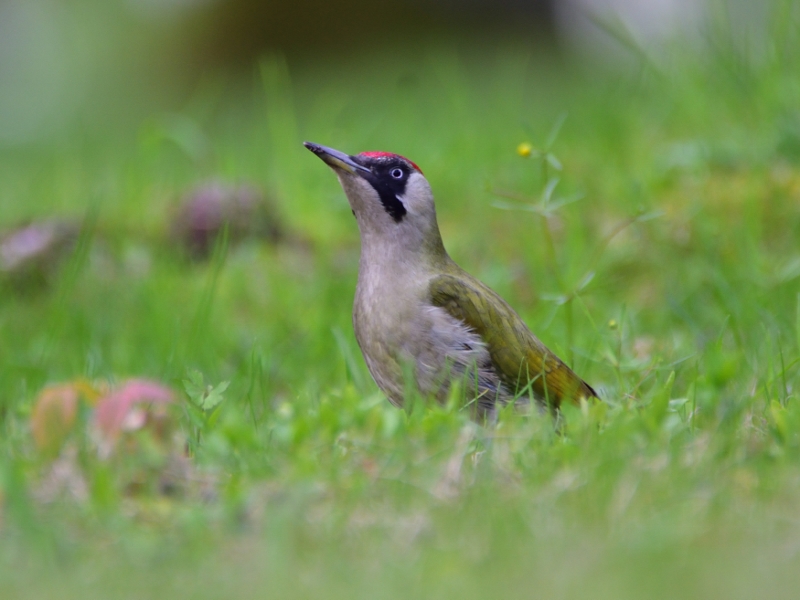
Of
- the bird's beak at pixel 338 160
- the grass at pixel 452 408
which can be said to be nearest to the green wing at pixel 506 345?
the grass at pixel 452 408

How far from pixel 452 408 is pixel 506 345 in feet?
2.67

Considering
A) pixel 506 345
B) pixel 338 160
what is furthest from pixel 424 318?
pixel 338 160

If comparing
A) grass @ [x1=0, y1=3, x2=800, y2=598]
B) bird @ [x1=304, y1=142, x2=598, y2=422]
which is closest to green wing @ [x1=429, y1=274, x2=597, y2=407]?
bird @ [x1=304, y1=142, x2=598, y2=422]

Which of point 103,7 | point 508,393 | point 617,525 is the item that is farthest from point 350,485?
point 103,7

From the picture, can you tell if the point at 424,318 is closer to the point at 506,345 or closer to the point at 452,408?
the point at 506,345

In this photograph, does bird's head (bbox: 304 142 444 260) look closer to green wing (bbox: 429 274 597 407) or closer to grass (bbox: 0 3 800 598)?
green wing (bbox: 429 274 597 407)

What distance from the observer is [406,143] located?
6.94 metres

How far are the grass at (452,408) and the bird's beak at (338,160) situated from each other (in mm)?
671

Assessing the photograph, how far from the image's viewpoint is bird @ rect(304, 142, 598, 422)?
3.40m

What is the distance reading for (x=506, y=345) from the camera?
11.7 ft

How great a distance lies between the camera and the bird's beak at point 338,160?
143 inches

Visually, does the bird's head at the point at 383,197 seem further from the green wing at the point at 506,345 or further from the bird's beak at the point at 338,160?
the green wing at the point at 506,345

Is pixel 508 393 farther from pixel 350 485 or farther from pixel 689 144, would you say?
pixel 689 144

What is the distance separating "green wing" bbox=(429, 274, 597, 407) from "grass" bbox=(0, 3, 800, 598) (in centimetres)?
21
